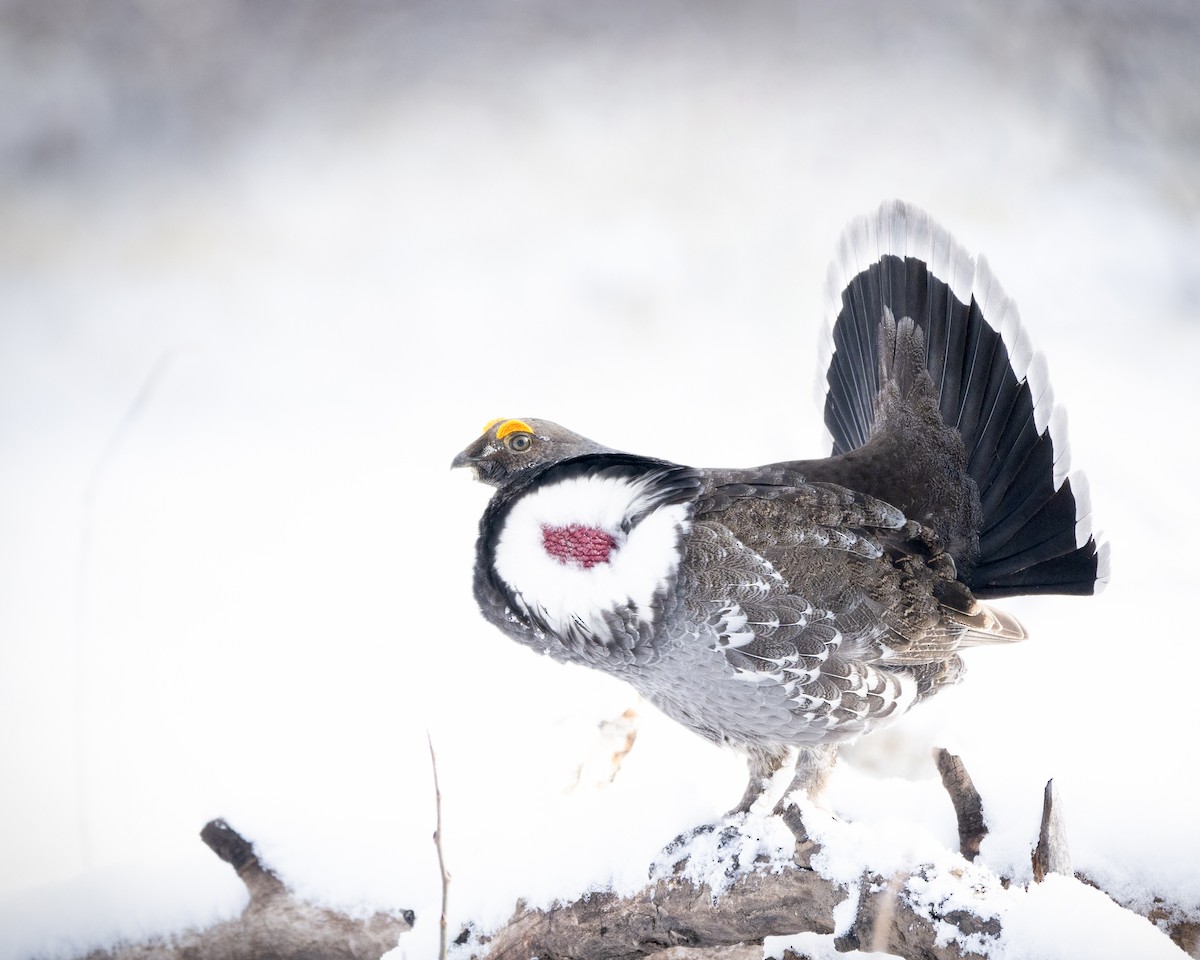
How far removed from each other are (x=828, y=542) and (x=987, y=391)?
0.45 m

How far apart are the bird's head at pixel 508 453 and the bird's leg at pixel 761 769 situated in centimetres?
50

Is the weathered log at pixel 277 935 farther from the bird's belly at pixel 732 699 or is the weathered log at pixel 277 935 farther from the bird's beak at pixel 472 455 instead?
the bird's beak at pixel 472 455

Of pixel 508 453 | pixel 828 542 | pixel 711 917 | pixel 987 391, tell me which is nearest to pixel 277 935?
pixel 711 917

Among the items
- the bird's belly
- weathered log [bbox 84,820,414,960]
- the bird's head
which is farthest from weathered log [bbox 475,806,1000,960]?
the bird's head

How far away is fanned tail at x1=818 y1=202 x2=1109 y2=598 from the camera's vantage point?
1518 mm

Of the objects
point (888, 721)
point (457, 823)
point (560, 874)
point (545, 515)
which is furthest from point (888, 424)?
point (457, 823)

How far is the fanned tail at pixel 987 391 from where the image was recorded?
1.52 meters

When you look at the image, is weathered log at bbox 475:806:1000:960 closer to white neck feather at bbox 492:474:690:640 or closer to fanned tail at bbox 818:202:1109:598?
white neck feather at bbox 492:474:690:640

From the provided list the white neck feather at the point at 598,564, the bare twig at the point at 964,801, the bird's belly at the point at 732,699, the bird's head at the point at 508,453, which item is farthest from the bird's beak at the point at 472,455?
the bare twig at the point at 964,801

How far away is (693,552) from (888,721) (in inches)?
15.2

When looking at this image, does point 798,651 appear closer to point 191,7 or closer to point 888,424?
point 888,424

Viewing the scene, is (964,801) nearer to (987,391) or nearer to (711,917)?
(711,917)

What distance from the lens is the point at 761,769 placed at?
59.9 inches

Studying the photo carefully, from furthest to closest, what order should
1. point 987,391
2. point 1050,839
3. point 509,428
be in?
point 987,391 → point 509,428 → point 1050,839
